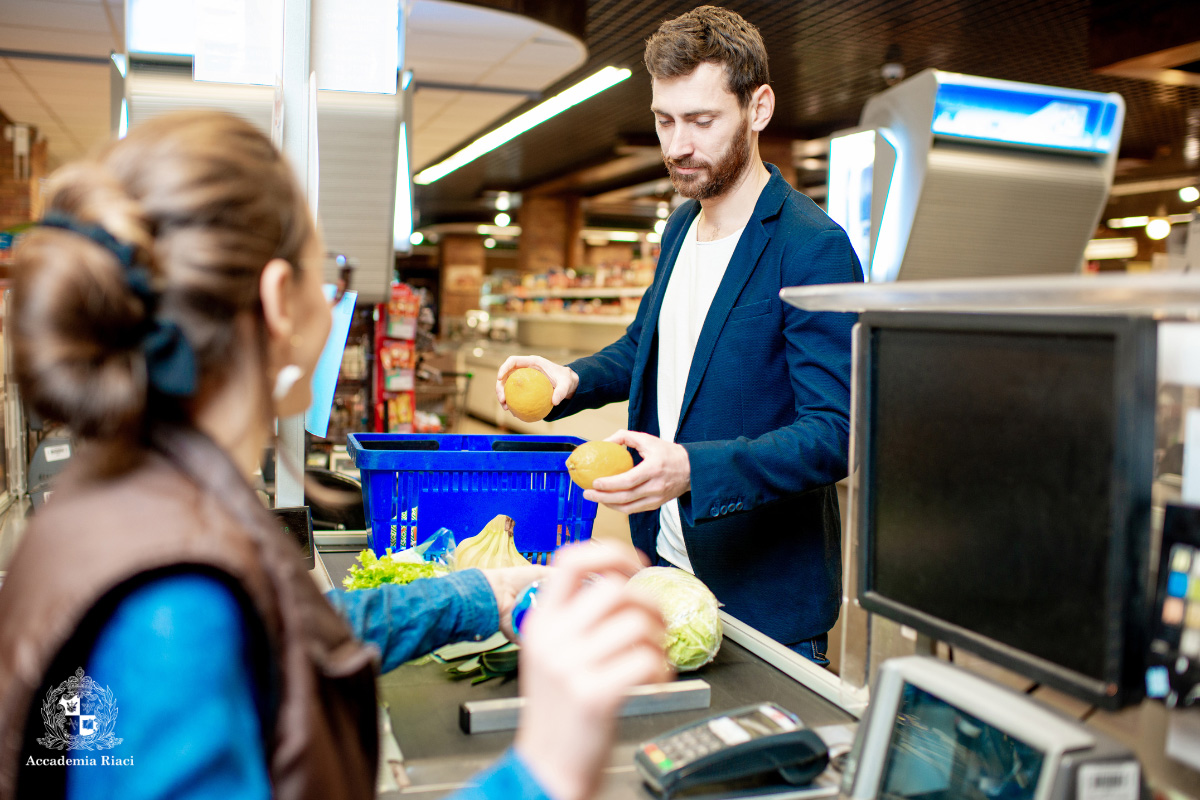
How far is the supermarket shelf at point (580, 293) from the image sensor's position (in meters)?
11.1

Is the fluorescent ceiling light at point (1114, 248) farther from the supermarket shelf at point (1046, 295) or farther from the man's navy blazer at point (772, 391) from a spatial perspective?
the supermarket shelf at point (1046, 295)

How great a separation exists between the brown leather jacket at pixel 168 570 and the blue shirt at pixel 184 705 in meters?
0.01

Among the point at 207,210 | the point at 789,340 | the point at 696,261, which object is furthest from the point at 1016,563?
the point at 696,261

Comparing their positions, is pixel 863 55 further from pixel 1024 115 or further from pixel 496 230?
pixel 496 230

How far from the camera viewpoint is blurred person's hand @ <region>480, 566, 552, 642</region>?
1.23 m

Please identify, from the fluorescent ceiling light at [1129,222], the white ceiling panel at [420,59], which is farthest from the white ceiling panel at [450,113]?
the fluorescent ceiling light at [1129,222]

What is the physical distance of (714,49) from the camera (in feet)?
5.86

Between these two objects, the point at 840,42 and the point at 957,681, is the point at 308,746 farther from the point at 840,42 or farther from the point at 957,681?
the point at 840,42

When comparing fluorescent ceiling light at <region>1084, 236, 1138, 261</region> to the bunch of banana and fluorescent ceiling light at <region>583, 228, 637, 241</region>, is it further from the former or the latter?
the bunch of banana

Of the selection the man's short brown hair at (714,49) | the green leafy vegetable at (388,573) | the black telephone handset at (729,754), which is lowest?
the black telephone handset at (729,754)

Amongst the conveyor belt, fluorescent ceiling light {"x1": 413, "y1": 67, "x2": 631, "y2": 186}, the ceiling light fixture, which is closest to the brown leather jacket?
the conveyor belt

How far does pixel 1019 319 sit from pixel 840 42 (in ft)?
23.9

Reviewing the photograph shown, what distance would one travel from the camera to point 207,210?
0.70 metres

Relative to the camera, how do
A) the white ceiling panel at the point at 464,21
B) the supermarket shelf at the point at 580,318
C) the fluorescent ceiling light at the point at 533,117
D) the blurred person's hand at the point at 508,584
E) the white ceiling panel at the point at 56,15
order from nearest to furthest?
the blurred person's hand at the point at 508,584 → the white ceiling panel at the point at 56,15 → the white ceiling panel at the point at 464,21 → the fluorescent ceiling light at the point at 533,117 → the supermarket shelf at the point at 580,318
